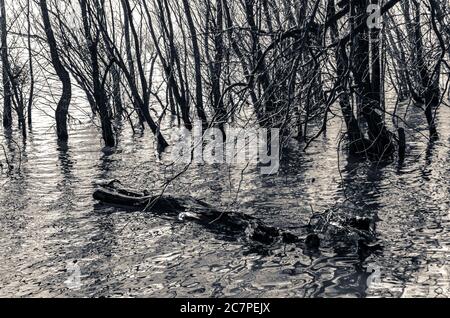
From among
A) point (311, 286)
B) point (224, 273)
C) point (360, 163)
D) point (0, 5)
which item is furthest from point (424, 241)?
point (0, 5)

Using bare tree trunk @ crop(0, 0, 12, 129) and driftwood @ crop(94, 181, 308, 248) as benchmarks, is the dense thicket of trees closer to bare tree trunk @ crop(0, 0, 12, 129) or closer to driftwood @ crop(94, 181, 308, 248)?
bare tree trunk @ crop(0, 0, 12, 129)

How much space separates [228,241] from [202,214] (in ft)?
3.66

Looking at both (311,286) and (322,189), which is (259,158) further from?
(311,286)

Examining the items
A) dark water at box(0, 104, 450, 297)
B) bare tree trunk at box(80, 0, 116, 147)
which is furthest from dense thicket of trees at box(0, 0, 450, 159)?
dark water at box(0, 104, 450, 297)

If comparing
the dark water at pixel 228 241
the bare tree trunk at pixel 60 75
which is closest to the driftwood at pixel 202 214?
the dark water at pixel 228 241

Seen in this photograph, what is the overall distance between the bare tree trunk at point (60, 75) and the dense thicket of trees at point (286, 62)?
0.11ft

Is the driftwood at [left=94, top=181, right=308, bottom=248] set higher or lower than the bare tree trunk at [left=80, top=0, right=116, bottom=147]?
lower

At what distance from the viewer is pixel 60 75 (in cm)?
1762

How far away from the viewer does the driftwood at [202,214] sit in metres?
6.79

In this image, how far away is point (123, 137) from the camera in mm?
20062

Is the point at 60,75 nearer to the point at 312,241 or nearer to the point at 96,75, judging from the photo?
the point at 96,75

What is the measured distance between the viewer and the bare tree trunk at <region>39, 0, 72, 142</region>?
1622cm

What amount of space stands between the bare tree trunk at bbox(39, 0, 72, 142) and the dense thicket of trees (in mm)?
33

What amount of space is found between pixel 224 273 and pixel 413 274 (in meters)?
1.83
